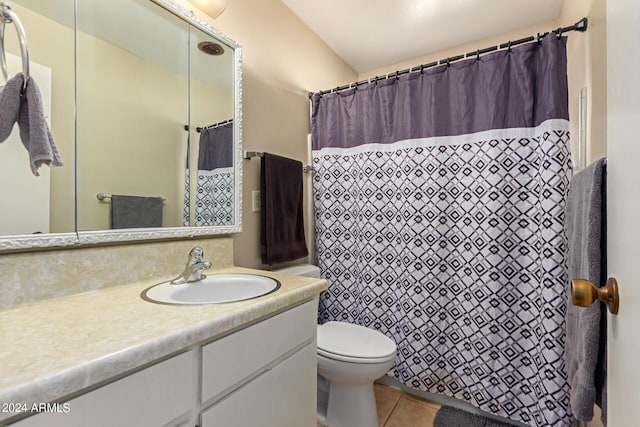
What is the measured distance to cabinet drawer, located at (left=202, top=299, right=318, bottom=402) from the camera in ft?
2.39

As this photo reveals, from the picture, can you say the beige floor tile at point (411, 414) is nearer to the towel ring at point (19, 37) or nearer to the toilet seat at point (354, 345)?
the toilet seat at point (354, 345)

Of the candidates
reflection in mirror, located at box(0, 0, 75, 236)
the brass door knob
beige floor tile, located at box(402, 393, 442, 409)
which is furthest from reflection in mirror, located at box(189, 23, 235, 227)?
beige floor tile, located at box(402, 393, 442, 409)

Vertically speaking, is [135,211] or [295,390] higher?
[135,211]

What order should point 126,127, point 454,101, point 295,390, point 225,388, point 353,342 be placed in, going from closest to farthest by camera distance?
point 225,388 → point 295,390 → point 126,127 → point 353,342 → point 454,101

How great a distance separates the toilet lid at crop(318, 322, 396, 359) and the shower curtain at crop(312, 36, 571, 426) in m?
0.28

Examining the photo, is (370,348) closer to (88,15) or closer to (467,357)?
(467,357)

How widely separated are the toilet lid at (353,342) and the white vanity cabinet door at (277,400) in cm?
35

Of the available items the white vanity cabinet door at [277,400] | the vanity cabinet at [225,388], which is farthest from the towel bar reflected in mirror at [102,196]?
the white vanity cabinet door at [277,400]

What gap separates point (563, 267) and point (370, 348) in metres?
0.96

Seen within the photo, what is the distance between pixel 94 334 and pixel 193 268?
0.51 metres

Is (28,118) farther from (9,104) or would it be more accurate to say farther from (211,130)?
(211,130)

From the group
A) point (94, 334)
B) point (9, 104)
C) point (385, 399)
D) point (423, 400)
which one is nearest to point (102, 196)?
point (9, 104)

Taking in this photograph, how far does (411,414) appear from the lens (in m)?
1.67

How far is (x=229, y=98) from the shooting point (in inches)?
58.4
